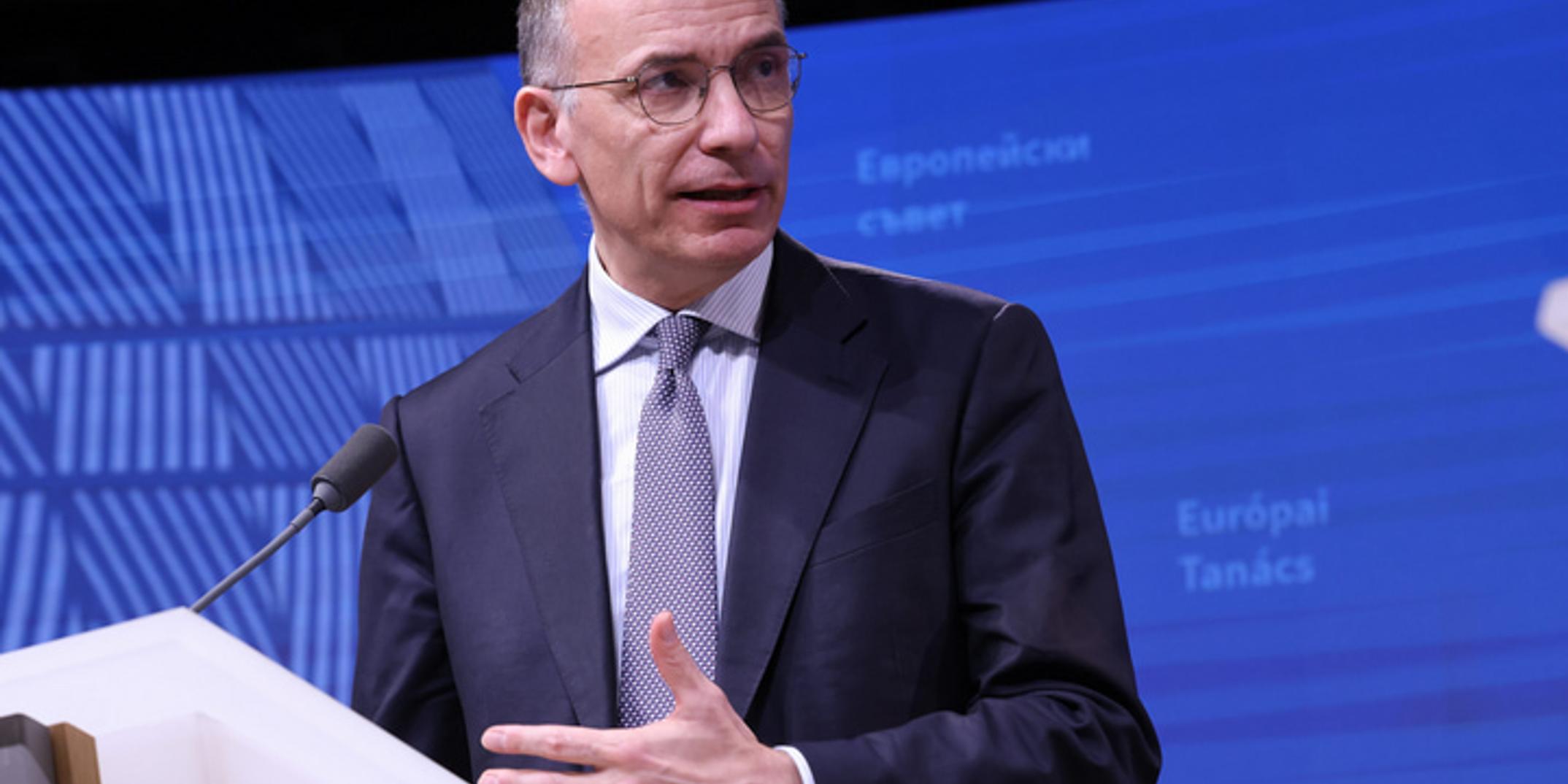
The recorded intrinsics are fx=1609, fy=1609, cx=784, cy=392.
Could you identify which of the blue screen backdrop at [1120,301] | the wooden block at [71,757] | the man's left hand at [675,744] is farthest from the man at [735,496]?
the blue screen backdrop at [1120,301]

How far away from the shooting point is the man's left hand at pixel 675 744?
4.40ft

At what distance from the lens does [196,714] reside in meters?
1.08

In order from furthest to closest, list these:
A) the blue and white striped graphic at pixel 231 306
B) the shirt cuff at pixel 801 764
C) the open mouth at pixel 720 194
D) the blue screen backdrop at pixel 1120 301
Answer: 1. the blue and white striped graphic at pixel 231 306
2. the blue screen backdrop at pixel 1120 301
3. the open mouth at pixel 720 194
4. the shirt cuff at pixel 801 764

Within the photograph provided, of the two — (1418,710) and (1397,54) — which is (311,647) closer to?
(1418,710)

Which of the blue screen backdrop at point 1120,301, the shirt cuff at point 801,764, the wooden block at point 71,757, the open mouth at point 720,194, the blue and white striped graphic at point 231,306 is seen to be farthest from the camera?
the blue and white striped graphic at point 231,306

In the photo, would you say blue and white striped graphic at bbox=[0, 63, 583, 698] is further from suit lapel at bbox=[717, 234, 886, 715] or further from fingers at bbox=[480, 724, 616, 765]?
fingers at bbox=[480, 724, 616, 765]

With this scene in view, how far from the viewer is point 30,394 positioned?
11.0 feet

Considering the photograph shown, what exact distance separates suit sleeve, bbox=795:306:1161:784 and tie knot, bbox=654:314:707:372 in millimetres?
329

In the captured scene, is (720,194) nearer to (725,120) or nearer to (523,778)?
(725,120)

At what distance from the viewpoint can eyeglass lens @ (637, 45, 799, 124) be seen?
178 centimetres

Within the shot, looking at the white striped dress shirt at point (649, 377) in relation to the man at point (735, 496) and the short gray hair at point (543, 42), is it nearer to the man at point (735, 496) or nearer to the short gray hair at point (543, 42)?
the man at point (735, 496)

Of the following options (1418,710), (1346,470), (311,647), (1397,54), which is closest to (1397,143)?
(1397,54)

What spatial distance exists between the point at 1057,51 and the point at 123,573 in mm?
2196

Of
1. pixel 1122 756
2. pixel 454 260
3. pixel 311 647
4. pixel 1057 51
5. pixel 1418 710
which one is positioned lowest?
pixel 1122 756
